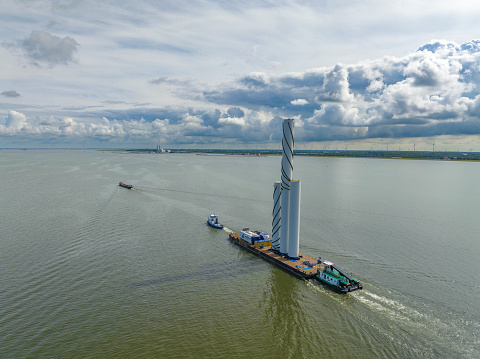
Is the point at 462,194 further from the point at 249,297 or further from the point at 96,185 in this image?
the point at 96,185

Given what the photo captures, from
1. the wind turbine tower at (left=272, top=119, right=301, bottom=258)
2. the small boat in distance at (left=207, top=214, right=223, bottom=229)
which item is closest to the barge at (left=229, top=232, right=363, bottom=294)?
the wind turbine tower at (left=272, top=119, right=301, bottom=258)

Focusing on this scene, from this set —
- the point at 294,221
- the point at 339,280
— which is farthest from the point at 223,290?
the point at 294,221

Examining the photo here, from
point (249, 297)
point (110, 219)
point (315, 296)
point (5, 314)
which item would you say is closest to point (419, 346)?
point (315, 296)

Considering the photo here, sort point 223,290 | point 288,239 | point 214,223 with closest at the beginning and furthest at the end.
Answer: point 223,290
point 288,239
point 214,223

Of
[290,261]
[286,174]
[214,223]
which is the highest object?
[286,174]

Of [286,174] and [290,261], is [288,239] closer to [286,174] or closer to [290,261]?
[290,261]

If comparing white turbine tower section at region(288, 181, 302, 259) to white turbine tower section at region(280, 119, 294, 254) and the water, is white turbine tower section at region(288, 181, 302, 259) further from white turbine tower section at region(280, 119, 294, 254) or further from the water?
the water
